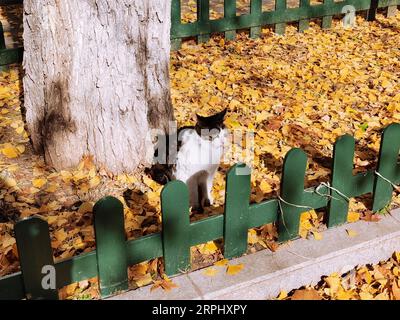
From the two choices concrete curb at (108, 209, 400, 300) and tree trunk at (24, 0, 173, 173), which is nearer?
concrete curb at (108, 209, 400, 300)

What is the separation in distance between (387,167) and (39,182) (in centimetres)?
231

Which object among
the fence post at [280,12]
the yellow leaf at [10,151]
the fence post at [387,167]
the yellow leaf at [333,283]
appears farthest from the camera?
the fence post at [280,12]

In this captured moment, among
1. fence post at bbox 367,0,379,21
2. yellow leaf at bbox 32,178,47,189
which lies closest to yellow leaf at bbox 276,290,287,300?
yellow leaf at bbox 32,178,47,189

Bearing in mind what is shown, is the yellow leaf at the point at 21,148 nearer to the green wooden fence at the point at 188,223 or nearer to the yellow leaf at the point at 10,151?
the yellow leaf at the point at 10,151

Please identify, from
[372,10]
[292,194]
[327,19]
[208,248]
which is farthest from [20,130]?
[372,10]

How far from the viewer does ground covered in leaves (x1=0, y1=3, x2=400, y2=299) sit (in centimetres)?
310

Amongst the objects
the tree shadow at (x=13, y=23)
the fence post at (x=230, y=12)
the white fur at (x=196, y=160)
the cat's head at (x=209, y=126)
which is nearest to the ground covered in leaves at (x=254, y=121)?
the fence post at (x=230, y=12)

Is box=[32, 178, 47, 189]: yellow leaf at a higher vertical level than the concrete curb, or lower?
higher

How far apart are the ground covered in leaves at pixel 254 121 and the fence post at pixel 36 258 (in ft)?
0.89

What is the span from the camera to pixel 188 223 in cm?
260

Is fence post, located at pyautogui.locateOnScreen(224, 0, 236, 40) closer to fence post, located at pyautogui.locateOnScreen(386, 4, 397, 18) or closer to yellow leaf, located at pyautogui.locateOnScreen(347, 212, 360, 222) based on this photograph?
fence post, located at pyautogui.locateOnScreen(386, 4, 397, 18)

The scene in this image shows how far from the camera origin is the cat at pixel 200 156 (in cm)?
305

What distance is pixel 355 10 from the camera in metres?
7.00

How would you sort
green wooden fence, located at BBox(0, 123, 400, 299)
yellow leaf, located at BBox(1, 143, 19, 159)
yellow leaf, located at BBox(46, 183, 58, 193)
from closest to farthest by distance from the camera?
green wooden fence, located at BBox(0, 123, 400, 299) < yellow leaf, located at BBox(46, 183, 58, 193) < yellow leaf, located at BBox(1, 143, 19, 159)
